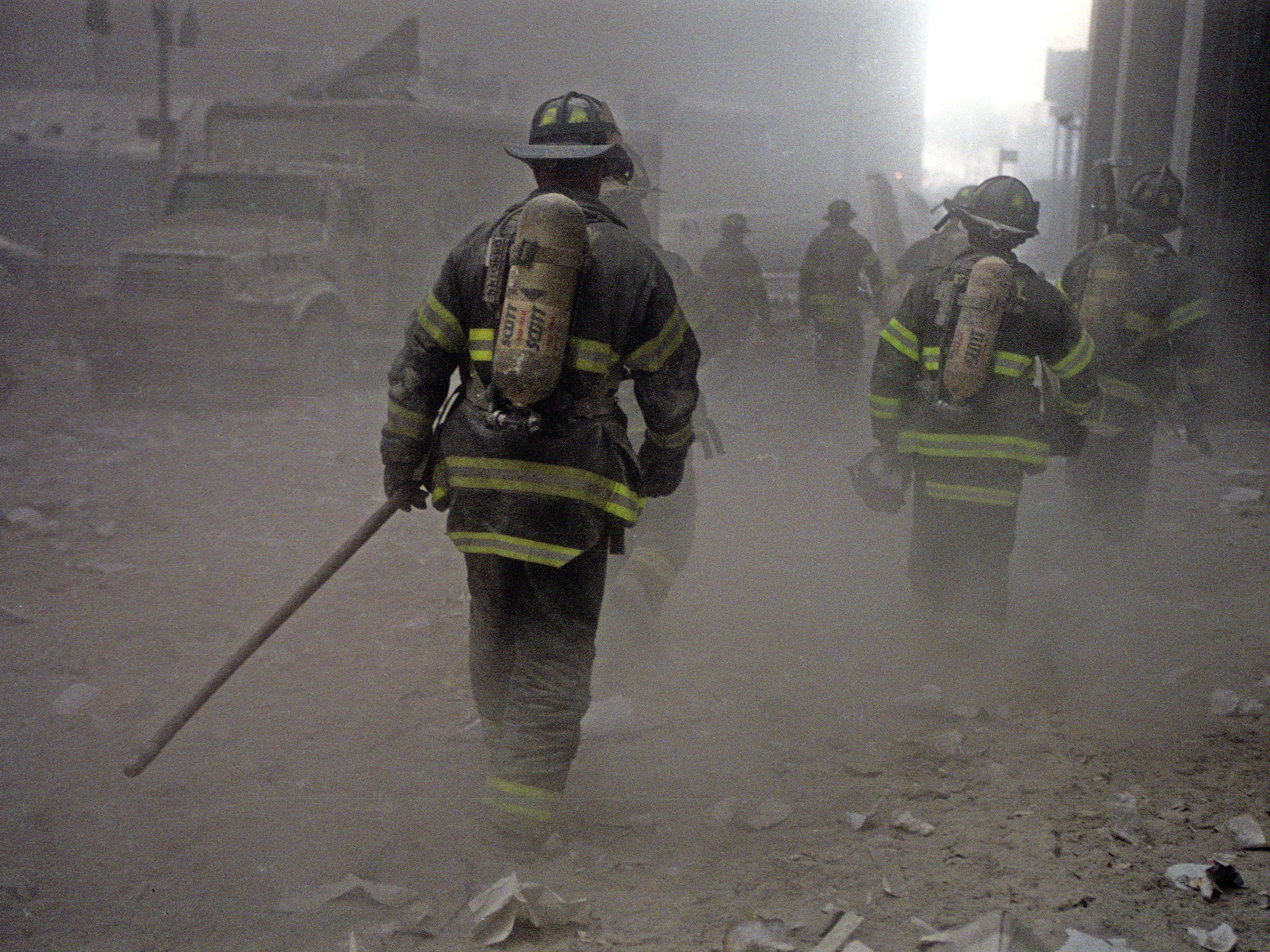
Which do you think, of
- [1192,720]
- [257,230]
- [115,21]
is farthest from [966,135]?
[1192,720]

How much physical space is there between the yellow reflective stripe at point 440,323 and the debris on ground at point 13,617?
297cm

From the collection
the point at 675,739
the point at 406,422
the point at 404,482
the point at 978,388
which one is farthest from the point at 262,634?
the point at 978,388

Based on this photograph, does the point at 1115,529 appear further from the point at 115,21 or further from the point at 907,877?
the point at 115,21

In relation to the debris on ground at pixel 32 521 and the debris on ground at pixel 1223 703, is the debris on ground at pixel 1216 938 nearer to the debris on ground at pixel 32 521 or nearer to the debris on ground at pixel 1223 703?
the debris on ground at pixel 1223 703

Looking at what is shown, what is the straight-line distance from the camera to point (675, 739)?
405 cm

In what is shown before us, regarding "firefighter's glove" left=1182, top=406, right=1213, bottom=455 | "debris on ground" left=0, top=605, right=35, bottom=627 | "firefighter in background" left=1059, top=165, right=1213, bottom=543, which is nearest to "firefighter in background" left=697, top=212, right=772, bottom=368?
"firefighter in background" left=1059, top=165, right=1213, bottom=543

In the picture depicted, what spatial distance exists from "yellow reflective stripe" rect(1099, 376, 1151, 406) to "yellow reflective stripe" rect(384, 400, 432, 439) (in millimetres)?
3884

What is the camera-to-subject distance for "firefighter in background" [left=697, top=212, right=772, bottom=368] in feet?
37.2

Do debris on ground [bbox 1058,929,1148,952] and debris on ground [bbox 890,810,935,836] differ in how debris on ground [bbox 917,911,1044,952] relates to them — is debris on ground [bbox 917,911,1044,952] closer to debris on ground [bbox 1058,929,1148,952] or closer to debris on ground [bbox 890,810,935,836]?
debris on ground [bbox 1058,929,1148,952]

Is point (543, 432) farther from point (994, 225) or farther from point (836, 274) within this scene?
point (836, 274)

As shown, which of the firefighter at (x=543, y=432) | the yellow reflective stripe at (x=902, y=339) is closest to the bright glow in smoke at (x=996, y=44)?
the yellow reflective stripe at (x=902, y=339)

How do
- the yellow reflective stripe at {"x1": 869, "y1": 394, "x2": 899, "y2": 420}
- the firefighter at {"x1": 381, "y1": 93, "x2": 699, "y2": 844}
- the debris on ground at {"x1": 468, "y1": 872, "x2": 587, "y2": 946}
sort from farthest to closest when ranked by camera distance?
the yellow reflective stripe at {"x1": 869, "y1": 394, "x2": 899, "y2": 420}, the firefighter at {"x1": 381, "y1": 93, "x2": 699, "y2": 844}, the debris on ground at {"x1": 468, "y1": 872, "x2": 587, "y2": 946}

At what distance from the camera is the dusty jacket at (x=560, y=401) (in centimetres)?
307

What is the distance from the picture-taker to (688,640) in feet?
16.3
